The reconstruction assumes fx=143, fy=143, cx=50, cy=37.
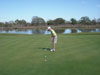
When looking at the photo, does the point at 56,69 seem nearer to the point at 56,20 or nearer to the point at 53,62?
the point at 53,62

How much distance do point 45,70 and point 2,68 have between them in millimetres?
1942

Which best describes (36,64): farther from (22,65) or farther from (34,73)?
(34,73)

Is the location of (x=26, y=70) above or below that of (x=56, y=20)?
below

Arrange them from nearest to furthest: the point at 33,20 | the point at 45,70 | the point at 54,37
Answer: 1. the point at 45,70
2. the point at 54,37
3. the point at 33,20

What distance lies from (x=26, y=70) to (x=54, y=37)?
171 inches

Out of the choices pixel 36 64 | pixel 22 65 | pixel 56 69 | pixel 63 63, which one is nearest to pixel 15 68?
pixel 22 65

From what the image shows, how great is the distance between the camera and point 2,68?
20.6 ft

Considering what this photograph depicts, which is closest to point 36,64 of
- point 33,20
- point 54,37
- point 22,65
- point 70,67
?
point 22,65

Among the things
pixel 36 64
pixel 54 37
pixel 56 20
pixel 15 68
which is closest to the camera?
pixel 15 68

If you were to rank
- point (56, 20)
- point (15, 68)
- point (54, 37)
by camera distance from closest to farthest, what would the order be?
point (15, 68) < point (54, 37) < point (56, 20)

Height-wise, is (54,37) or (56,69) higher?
(54,37)

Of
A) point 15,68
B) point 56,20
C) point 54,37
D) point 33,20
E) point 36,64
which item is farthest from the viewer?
point 56,20

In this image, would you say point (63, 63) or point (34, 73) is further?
point (63, 63)

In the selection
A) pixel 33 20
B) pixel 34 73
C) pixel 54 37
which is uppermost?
pixel 33 20
